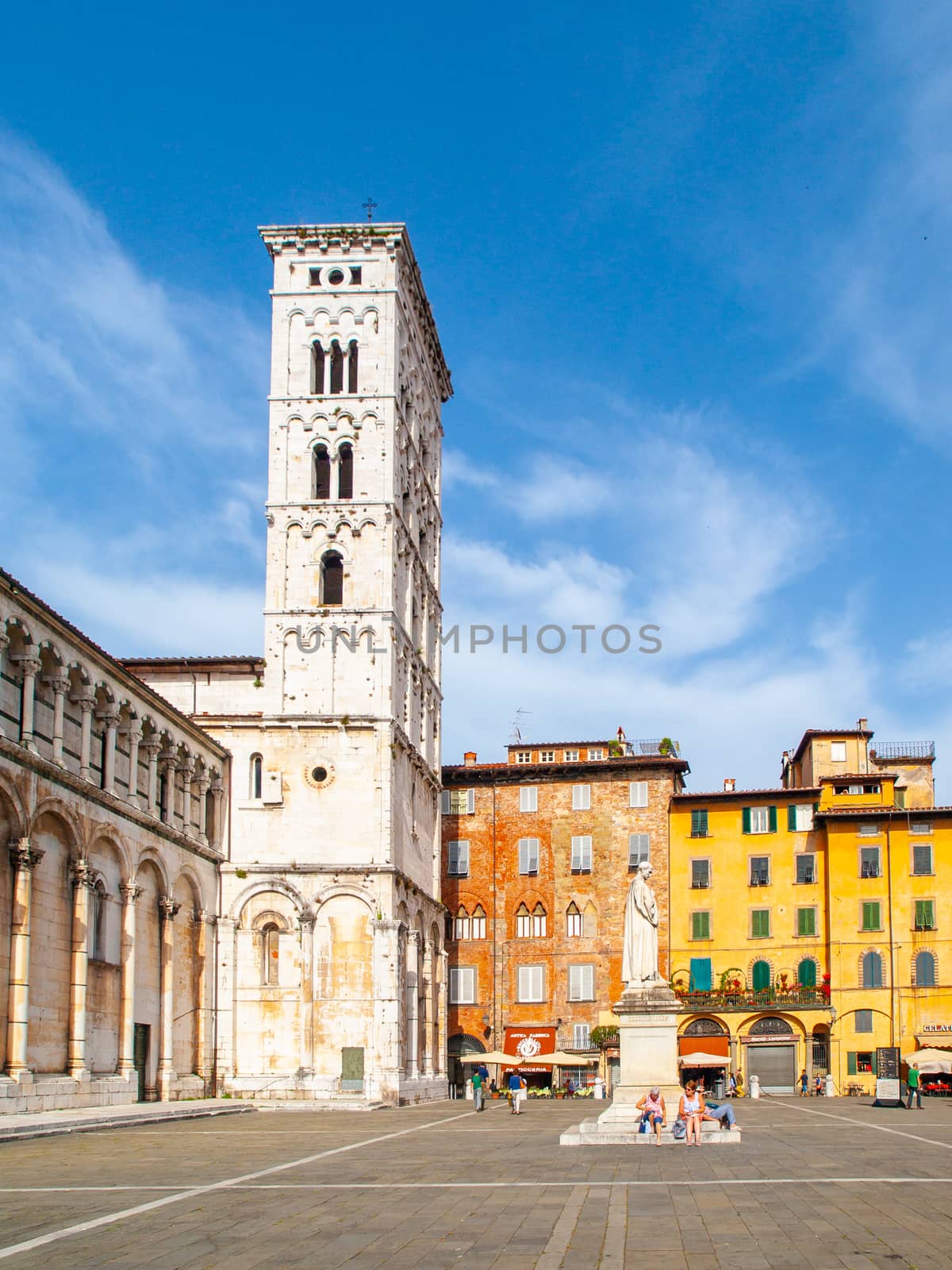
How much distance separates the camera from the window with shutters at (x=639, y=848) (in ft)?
234

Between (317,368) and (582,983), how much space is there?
30.3 m

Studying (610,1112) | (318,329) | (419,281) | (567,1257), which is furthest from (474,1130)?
(419,281)

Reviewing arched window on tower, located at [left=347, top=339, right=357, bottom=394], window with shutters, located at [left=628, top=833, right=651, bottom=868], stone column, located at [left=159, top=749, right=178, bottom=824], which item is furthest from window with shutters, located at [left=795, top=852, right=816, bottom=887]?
stone column, located at [left=159, top=749, right=178, bottom=824]

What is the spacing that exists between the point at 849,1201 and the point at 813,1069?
5286 cm

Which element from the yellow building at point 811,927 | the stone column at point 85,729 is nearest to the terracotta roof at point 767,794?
the yellow building at point 811,927

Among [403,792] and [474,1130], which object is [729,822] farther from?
[474,1130]

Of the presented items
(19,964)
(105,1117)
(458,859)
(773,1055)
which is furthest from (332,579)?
(773,1055)

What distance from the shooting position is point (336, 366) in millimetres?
60406

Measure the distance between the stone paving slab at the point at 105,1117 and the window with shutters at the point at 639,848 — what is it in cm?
2785

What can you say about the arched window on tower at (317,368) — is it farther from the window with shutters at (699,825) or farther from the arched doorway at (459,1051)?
the arched doorway at (459,1051)

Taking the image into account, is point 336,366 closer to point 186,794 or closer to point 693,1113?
point 186,794

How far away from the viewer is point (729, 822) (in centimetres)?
7112

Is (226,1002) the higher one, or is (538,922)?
(538,922)

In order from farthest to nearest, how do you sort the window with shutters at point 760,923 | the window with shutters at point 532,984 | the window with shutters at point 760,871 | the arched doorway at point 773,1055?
the window with shutters at point 532,984 < the window with shutters at point 760,871 < the window with shutters at point 760,923 < the arched doorway at point 773,1055
